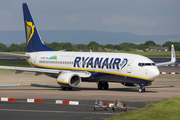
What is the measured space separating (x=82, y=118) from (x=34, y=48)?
28040mm

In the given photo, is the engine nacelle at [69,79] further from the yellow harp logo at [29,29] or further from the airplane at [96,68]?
the yellow harp logo at [29,29]

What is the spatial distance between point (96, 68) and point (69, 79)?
3268mm

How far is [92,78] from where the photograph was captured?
1426 inches

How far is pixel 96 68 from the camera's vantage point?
35.6 meters

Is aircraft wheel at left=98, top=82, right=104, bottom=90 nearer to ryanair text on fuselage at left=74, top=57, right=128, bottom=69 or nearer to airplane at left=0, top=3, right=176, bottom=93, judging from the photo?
airplane at left=0, top=3, right=176, bottom=93

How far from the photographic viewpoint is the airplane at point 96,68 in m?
32.3

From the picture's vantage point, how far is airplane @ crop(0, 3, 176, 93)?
32.3m

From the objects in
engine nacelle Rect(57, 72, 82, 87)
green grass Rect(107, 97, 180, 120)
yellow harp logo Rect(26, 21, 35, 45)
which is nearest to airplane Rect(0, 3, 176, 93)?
engine nacelle Rect(57, 72, 82, 87)

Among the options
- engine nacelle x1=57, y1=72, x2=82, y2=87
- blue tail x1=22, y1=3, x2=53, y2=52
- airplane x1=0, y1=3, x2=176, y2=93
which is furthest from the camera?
blue tail x1=22, y1=3, x2=53, y2=52

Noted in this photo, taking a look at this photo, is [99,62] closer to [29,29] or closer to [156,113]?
[29,29]

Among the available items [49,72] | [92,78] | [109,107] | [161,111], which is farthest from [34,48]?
[161,111]

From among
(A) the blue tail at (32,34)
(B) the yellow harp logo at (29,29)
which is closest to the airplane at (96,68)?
(A) the blue tail at (32,34)

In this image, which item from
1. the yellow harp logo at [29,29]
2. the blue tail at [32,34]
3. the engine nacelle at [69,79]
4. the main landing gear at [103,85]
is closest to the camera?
the engine nacelle at [69,79]

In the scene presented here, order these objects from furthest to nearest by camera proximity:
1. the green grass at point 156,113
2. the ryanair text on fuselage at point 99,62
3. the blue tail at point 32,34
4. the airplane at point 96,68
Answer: the blue tail at point 32,34 → the ryanair text on fuselage at point 99,62 → the airplane at point 96,68 → the green grass at point 156,113
